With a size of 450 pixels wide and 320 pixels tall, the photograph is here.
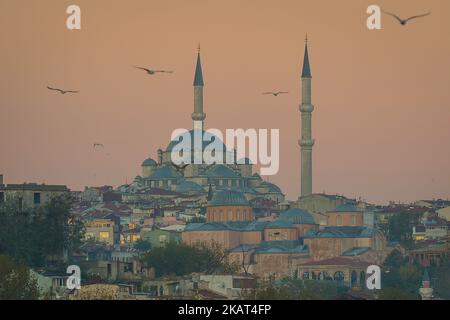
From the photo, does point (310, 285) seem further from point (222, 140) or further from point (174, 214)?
point (222, 140)

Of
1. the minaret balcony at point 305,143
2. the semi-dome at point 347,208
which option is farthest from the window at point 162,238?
the minaret balcony at point 305,143

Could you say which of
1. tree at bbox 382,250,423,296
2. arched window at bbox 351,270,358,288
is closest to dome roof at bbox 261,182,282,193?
tree at bbox 382,250,423,296

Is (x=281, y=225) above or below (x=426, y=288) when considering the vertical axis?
above

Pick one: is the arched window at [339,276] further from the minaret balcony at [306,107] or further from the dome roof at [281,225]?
the minaret balcony at [306,107]

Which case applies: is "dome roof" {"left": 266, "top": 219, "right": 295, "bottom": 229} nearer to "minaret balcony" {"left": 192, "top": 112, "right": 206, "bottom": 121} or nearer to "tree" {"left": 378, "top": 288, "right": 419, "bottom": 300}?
"minaret balcony" {"left": 192, "top": 112, "right": 206, "bottom": 121}

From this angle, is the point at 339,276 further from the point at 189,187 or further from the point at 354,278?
the point at 189,187

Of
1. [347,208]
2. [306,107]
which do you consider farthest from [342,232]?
[306,107]

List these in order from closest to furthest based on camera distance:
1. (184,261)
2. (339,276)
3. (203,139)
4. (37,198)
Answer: (184,261), (37,198), (339,276), (203,139)
